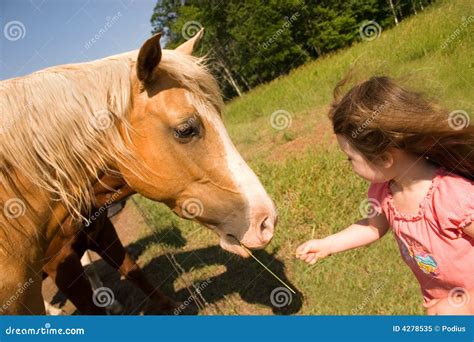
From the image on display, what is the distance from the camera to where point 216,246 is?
4.74 m

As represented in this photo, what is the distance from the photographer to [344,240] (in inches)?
79.2

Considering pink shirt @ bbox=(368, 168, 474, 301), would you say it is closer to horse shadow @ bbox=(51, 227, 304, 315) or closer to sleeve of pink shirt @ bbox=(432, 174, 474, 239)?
sleeve of pink shirt @ bbox=(432, 174, 474, 239)

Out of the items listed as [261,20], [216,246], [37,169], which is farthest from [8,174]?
[261,20]

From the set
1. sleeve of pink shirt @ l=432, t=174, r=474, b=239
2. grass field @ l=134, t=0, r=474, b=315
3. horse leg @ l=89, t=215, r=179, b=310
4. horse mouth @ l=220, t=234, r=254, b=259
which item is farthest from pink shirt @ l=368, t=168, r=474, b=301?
horse leg @ l=89, t=215, r=179, b=310

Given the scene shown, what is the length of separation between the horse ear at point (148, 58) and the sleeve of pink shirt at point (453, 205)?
1.48m

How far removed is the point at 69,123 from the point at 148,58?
523 mm

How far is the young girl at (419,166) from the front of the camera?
1.58 meters

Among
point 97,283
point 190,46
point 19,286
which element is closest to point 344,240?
point 190,46

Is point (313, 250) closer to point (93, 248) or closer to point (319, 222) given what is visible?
point (319, 222)

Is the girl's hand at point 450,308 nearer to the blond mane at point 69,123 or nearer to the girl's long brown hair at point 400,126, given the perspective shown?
the girl's long brown hair at point 400,126

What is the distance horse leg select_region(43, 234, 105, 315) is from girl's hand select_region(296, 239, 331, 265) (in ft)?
7.51

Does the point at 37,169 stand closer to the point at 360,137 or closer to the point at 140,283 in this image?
the point at 360,137

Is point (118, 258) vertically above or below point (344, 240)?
below

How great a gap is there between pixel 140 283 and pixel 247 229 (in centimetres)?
235
